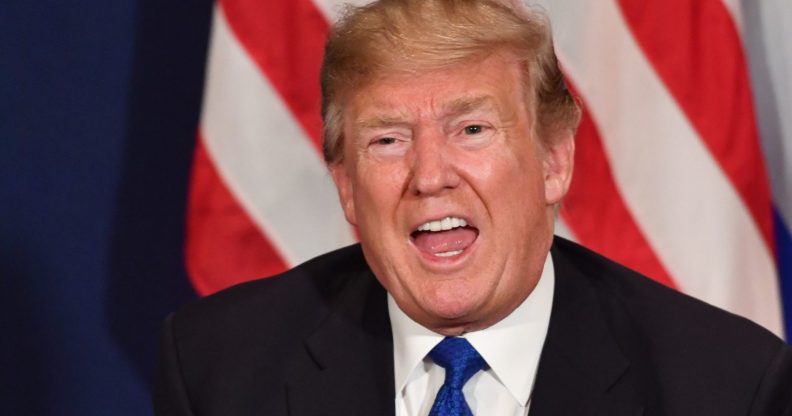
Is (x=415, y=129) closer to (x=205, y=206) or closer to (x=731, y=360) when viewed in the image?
(x=731, y=360)

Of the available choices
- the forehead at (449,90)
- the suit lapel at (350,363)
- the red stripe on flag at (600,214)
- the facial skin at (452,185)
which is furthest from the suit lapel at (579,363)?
the red stripe on flag at (600,214)

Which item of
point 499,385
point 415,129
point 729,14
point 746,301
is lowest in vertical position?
point 499,385

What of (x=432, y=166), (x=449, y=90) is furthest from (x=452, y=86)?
(x=432, y=166)

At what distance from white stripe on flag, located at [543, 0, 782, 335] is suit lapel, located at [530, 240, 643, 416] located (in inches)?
17.5

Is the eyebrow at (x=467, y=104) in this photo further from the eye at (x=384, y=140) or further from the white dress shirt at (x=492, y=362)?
the white dress shirt at (x=492, y=362)

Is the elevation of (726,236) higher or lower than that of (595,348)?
higher

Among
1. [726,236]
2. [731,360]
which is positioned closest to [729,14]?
[726,236]

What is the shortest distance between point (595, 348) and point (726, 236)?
557mm

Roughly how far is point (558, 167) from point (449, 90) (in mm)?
208

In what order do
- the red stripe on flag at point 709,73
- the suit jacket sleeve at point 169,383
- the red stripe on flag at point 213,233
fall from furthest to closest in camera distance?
the red stripe on flag at point 213,233, the red stripe on flag at point 709,73, the suit jacket sleeve at point 169,383

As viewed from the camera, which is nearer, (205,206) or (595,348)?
(595,348)

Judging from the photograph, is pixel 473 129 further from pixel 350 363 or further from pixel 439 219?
pixel 350 363

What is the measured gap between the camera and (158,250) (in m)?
2.66

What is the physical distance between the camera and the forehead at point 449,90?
171 centimetres
